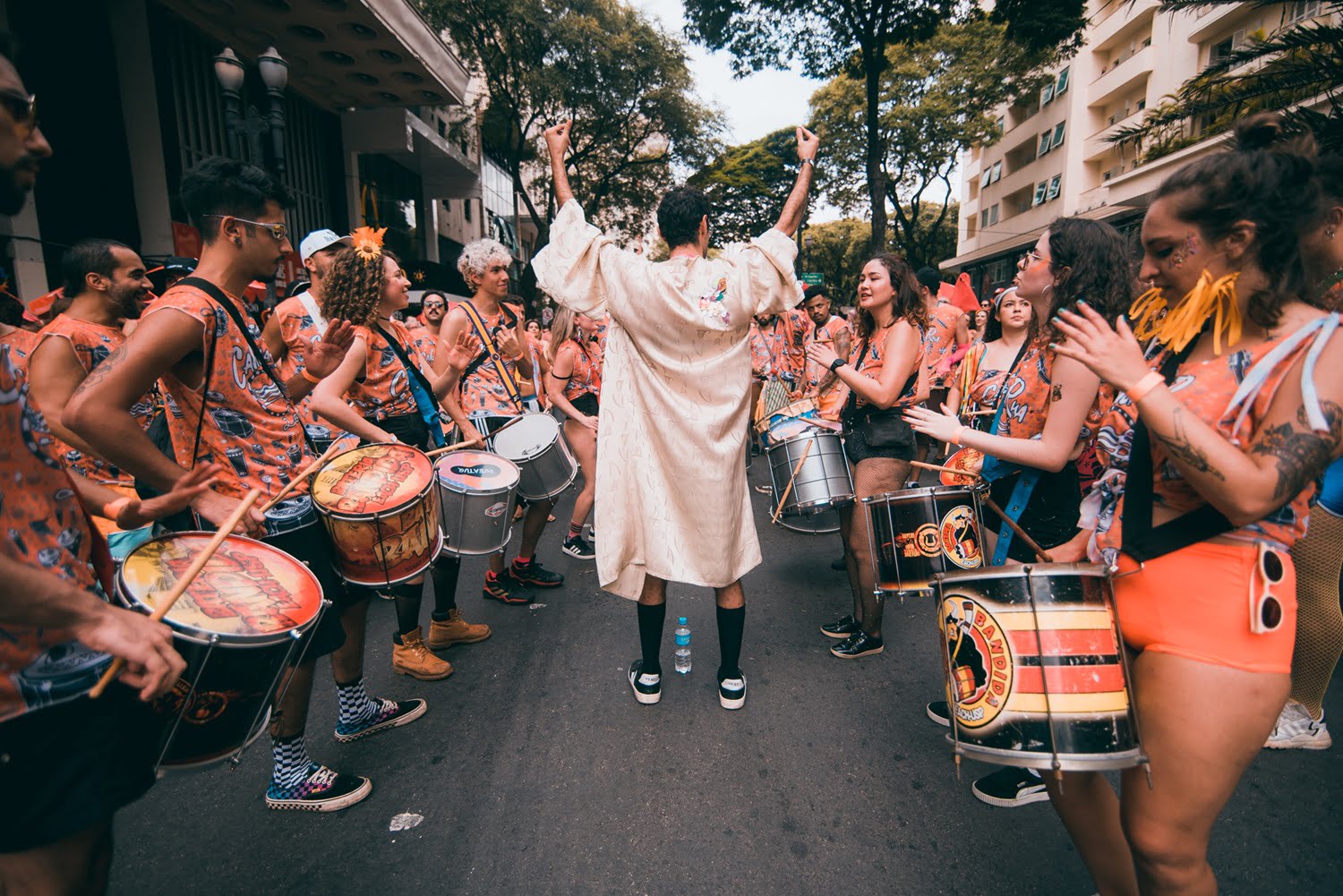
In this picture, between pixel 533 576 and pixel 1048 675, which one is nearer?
pixel 1048 675

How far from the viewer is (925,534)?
2762 millimetres

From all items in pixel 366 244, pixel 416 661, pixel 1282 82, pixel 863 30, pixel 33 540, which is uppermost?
pixel 863 30

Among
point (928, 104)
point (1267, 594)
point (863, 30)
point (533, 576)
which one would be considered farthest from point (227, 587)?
point (928, 104)

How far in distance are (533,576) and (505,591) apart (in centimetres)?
27

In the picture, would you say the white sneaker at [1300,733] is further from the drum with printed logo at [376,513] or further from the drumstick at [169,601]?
the drumstick at [169,601]

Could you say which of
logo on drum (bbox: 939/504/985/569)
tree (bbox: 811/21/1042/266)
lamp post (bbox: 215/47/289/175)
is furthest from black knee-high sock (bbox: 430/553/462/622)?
tree (bbox: 811/21/1042/266)

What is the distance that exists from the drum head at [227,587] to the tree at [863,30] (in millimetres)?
14680

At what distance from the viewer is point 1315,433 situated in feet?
4.18

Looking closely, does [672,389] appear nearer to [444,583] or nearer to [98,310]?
[444,583]

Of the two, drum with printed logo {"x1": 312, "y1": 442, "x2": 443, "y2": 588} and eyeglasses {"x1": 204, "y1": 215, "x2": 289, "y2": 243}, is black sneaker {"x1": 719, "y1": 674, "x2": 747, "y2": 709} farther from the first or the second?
eyeglasses {"x1": 204, "y1": 215, "x2": 289, "y2": 243}

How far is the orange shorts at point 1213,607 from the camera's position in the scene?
137 centimetres

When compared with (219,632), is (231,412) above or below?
above

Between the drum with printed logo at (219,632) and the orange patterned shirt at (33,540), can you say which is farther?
the drum with printed logo at (219,632)

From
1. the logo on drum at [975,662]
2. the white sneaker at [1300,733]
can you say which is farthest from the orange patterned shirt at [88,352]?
the white sneaker at [1300,733]
